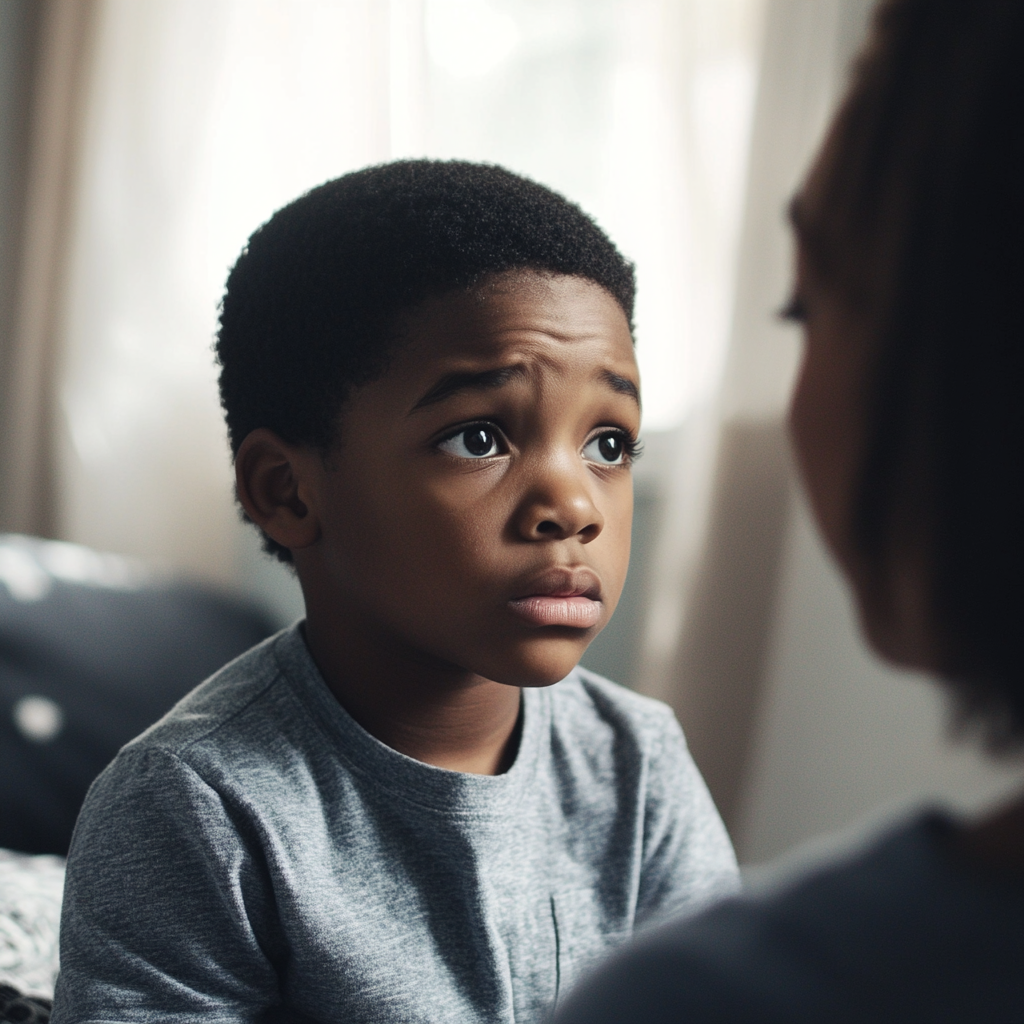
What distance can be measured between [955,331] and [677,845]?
58cm

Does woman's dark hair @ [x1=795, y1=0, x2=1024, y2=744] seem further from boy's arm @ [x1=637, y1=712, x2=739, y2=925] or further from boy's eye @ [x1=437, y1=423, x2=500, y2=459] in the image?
boy's arm @ [x1=637, y1=712, x2=739, y2=925]

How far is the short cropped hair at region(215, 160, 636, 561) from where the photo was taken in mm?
591

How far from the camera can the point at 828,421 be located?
0.29 metres

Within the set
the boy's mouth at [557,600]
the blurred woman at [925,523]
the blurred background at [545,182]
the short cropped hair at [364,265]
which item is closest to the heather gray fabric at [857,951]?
the blurred woman at [925,523]

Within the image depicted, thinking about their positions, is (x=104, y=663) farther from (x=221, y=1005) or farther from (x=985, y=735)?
(x=985, y=735)

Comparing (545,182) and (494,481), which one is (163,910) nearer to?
(494,481)

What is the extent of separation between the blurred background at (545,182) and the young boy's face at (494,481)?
0.57m

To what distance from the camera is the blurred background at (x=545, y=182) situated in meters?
1.33

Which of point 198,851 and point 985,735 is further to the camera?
point 198,851

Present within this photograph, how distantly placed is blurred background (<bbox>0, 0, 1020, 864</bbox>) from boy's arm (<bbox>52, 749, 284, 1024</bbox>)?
26.3 inches

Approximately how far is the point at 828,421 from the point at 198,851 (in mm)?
444

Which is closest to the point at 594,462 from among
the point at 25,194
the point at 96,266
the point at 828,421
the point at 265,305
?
the point at 265,305

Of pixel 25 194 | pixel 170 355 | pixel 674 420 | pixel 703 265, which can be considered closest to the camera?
pixel 703 265

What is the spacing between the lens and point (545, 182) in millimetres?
1622
